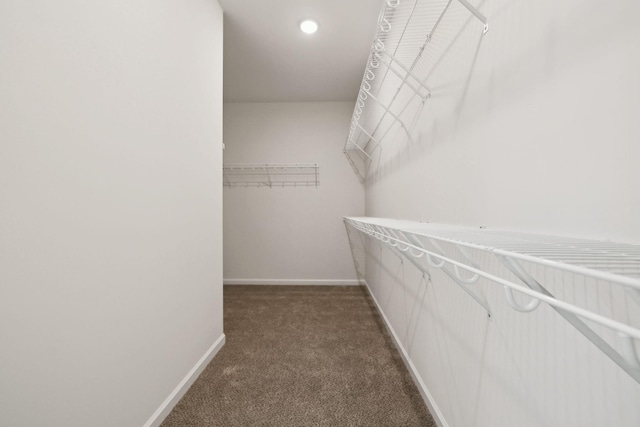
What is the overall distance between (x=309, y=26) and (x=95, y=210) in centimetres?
193

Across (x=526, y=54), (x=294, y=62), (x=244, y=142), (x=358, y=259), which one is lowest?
(x=358, y=259)

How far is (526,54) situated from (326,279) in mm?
3110

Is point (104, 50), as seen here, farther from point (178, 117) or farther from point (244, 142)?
point (244, 142)

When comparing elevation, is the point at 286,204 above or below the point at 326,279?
above

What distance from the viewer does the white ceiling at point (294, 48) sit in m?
1.93

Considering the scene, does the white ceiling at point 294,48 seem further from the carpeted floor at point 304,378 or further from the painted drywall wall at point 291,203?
the carpeted floor at point 304,378

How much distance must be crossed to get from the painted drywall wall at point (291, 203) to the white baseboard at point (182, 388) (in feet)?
5.55

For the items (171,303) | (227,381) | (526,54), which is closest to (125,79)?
(171,303)

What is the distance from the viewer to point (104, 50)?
3.05ft

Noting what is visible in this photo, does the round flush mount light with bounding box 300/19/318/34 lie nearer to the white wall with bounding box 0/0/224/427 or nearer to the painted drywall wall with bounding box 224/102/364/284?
the white wall with bounding box 0/0/224/427

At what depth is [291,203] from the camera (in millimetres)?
3502

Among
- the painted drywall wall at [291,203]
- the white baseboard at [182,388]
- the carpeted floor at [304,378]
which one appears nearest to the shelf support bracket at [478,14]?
the carpeted floor at [304,378]

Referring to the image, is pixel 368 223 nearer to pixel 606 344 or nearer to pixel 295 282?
pixel 606 344

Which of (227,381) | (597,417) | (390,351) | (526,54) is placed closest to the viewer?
(597,417)
